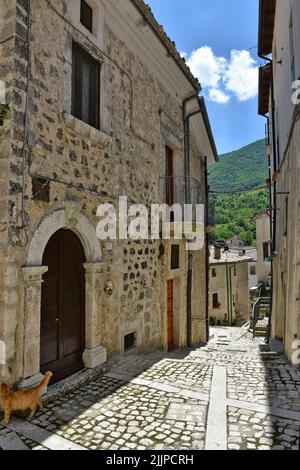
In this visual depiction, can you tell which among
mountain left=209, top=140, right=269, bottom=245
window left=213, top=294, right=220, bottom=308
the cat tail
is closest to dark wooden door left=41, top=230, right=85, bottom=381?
the cat tail

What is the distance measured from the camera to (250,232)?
69.8 meters

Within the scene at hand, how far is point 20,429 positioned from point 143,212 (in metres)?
4.82

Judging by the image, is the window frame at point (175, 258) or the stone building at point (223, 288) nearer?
the window frame at point (175, 258)

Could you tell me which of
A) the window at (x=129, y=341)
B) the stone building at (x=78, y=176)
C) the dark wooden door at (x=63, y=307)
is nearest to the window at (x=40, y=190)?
the stone building at (x=78, y=176)

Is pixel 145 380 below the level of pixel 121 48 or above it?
below

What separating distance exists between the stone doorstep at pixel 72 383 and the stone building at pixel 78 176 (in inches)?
5.9

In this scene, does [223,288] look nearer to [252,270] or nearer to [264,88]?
[264,88]

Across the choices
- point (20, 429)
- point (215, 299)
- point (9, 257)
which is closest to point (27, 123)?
point (9, 257)

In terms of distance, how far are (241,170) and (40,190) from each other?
88082mm

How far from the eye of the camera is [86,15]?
5.68 m

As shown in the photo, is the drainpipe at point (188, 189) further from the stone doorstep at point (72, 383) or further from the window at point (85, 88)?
the window at point (85, 88)

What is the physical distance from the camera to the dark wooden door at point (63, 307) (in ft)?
15.6

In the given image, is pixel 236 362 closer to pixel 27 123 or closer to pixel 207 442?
pixel 207 442

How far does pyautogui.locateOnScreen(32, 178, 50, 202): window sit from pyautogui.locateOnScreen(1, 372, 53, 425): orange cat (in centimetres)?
237
